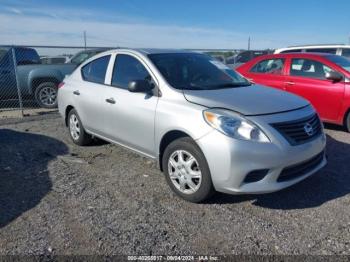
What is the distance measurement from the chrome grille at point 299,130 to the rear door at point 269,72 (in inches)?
146

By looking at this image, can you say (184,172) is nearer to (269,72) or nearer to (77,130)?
(77,130)

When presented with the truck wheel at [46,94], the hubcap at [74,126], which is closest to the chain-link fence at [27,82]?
the truck wheel at [46,94]

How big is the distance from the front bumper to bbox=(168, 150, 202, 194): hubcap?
241 mm

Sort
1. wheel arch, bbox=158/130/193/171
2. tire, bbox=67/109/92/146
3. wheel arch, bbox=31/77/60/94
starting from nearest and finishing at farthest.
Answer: wheel arch, bbox=158/130/193/171, tire, bbox=67/109/92/146, wheel arch, bbox=31/77/60/94

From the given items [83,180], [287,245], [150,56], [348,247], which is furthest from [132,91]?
[348,247]

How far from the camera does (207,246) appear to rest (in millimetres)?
3004

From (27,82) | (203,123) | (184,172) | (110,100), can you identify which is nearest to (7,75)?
(27,82)

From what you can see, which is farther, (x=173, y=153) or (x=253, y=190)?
(x=173, y=153)

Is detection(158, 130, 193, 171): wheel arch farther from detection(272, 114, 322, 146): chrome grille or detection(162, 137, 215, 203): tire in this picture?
detection(272, 114, 322, 146): chrome grille

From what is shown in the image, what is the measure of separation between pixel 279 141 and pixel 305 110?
0.75 metres

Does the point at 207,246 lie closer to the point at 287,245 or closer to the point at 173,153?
the point at 287,245

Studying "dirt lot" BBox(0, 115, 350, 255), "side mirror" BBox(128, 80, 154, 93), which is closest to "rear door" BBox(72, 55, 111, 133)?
"dirt lot" BBox(0, 115, 350, 255)

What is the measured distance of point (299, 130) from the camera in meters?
3.59

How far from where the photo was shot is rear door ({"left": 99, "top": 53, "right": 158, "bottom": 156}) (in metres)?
4.16
